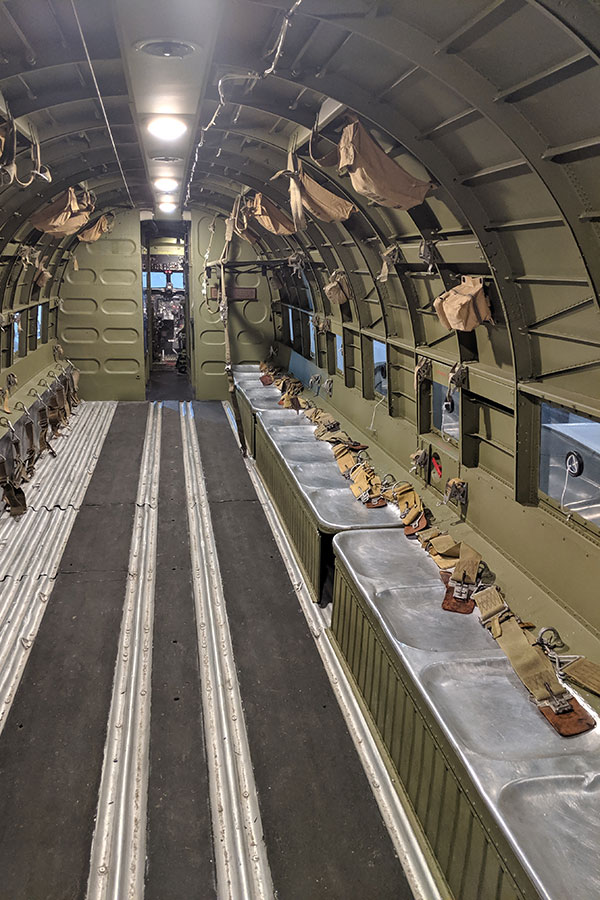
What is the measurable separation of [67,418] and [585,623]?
1280cm

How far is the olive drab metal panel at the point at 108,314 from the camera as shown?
54.5 feet

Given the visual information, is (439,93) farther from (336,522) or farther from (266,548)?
(266,548)

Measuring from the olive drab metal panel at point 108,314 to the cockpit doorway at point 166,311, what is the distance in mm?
1525

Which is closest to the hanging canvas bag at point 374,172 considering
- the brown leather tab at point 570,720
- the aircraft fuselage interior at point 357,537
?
the aircraft fuselage interior at point 357,537

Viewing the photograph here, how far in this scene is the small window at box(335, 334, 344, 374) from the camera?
1132 centimetres

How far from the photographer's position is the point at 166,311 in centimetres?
2577

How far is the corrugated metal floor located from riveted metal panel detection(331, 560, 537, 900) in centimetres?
32

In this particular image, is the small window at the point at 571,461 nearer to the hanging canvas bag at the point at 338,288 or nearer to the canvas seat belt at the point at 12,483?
the hanging canvas bag at the point at 338,288

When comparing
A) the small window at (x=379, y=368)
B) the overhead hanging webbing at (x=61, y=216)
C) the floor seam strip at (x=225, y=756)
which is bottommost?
the floor seam strip at (x=225, y=756)

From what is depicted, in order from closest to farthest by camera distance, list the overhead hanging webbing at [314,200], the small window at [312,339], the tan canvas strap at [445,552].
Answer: the tan canvas strap at [445,552], the overhead hanging webbing at [314,200], the small window at [312,339]

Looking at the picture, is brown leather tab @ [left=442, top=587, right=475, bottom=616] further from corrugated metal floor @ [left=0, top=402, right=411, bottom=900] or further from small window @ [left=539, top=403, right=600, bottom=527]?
corrugated metal floor @ [left=0, top=402, right=411, bottom=900]

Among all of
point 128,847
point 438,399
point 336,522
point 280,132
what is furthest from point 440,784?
point 280,132

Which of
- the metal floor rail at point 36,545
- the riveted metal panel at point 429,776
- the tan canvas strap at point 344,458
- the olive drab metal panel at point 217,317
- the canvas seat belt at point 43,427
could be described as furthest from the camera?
the olive drab metal panel at point 217,317

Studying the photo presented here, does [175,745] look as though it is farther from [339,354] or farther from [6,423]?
[339,354]
